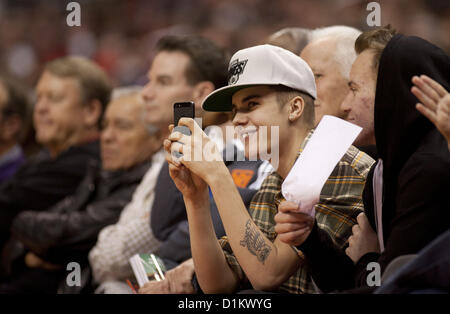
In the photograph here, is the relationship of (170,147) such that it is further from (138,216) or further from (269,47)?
(138,216)

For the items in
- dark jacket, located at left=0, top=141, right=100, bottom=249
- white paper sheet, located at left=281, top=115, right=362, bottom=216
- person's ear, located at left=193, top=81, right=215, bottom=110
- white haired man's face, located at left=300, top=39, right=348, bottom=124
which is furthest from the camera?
dark jacket, located at left=0, top=141, right=100, bottom=249

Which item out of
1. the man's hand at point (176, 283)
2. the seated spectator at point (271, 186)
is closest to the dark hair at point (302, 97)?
the seated spectator at point (271, 186)

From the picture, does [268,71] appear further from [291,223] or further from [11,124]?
[11,124]

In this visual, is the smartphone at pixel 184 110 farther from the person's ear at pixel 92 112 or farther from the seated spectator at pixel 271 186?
the person's ear at pixel 92 112

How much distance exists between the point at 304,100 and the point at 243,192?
0.41m

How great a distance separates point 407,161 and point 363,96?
393mm

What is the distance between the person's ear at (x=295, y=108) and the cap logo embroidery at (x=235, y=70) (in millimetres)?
157

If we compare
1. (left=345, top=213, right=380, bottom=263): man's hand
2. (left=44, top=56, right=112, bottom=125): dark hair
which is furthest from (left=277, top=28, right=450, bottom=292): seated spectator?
(left=44, top=56, right=112, bottom=125): dark hair

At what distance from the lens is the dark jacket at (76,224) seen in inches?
110

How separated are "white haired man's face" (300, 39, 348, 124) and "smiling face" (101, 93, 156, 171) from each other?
4.19 ft

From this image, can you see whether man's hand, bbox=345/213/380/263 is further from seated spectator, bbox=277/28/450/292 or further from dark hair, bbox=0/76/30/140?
dark hair, bbox=0/76/30/140

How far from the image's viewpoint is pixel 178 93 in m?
2.48

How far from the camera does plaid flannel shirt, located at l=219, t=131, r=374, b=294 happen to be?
158 centimetres

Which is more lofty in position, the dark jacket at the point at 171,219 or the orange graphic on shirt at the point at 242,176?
the orange graphic on shirt at the point at 242,176
